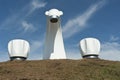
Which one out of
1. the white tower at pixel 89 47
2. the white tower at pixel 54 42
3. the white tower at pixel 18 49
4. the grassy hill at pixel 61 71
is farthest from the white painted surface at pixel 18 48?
the white tower at pixel 89 47

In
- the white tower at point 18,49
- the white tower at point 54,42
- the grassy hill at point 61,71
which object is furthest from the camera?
the white tower at point 54,42

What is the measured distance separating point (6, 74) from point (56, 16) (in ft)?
31.8

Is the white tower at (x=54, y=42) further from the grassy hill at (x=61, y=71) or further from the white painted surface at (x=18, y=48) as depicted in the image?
the grassy hill at (x=61, y=71)

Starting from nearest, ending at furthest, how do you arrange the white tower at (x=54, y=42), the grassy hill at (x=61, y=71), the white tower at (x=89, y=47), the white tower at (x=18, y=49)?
the grassy hill at (x=61, y=71)
the white tower at (x=18, y=49)
the white tower at (x=89, y=47)
the white tower at (x=54, y=42)

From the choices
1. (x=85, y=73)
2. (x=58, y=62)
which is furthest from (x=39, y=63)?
(x=85, y=73)

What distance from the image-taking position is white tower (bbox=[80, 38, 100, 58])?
30520 millimetres

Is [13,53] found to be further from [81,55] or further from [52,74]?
[52,74]

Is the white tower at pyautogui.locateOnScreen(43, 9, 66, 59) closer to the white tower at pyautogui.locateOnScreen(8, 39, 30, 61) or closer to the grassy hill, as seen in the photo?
the white tower at pyautogui.locateOnScreen(8, 39, 30, 61)

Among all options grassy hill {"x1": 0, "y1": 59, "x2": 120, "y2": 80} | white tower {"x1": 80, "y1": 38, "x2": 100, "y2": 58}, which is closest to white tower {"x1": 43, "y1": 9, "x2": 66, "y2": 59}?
white tower {"x1": 80, "y1": 38, "x2": 100, "y2": 58}

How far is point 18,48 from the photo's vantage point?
2998cm

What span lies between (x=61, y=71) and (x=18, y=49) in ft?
25.9

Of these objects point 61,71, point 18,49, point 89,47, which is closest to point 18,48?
point 18,49

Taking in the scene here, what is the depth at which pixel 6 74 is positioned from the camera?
22625 millimetres

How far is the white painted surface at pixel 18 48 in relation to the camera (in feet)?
98.3
